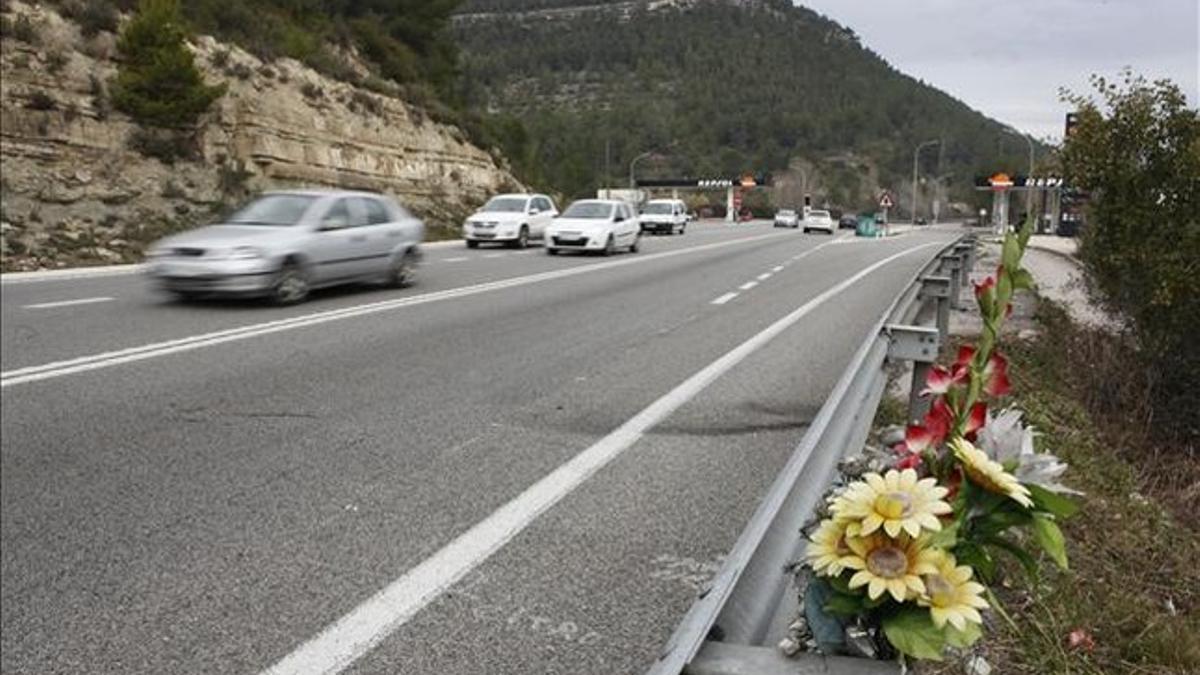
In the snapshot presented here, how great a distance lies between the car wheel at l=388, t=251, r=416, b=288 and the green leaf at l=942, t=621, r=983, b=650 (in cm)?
1478

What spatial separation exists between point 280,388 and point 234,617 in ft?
14.6

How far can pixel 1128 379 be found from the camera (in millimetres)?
12055

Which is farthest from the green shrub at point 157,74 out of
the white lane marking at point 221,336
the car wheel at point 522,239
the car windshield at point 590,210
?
the white lane marking at point 221,336

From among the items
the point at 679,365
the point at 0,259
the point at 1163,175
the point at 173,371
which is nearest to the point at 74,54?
the point at 0,259

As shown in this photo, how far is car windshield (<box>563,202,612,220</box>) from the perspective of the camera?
1070 inches

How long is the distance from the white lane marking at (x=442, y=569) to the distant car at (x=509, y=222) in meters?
22.4

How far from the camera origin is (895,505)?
66.8 inches

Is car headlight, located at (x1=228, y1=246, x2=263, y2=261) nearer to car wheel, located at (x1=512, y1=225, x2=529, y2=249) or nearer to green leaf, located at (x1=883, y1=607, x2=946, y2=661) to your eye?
green leaf, located at (x1=883, y1=607, x2=946, y2=661)

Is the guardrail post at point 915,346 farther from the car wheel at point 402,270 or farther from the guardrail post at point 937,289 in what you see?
the car wheel at point 402,270

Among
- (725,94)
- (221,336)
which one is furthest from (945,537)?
(725,94)

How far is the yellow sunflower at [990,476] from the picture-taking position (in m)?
1.76

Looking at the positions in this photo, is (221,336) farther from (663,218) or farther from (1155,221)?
(663,218)

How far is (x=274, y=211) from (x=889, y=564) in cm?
1384

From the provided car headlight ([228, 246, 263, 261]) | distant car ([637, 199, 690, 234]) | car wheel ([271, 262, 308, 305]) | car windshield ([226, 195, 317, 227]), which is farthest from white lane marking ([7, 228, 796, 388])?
distant car ([637, 199, 690, 234])
